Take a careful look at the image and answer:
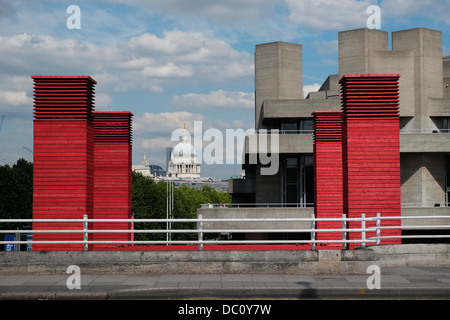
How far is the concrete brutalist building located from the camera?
49.2 metres

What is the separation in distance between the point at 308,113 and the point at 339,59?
892cm

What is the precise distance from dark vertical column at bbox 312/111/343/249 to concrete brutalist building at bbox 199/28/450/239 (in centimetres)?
1568

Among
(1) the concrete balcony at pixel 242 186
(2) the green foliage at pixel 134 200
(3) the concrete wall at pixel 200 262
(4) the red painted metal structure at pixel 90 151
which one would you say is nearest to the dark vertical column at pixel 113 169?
(4) the red painted metal structure at pixel 90 151

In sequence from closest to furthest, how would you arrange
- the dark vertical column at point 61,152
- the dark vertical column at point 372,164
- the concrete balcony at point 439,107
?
the dark vertical column at point 61,152, the dark vertical column at point 372,164, the concrete balcony at point 439,107

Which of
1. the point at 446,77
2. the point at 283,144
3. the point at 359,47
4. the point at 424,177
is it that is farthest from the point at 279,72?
the point at 424,177

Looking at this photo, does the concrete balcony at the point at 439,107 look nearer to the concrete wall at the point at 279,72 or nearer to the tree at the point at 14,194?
the concrete wall at the point at 279,72

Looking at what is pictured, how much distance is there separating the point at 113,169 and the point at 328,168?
10.0 meters

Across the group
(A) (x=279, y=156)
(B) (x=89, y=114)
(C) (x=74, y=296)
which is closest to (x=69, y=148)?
(B) (x=89, y=114)

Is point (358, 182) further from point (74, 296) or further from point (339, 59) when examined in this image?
point (339, 59)

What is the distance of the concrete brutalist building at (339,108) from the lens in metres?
49.2

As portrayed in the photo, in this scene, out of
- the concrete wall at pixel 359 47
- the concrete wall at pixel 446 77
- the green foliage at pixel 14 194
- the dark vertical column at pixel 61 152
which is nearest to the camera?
the dark vertical column at pixel 61 152

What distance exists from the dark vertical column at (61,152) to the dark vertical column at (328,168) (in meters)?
12.3

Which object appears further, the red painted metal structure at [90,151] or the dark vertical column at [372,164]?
the dark vertical column at [372,164]

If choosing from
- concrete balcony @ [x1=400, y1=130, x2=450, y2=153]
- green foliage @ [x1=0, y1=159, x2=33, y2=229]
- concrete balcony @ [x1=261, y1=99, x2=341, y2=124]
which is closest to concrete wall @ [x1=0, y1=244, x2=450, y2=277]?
concrete balcony @ [x1=400, y1=130, x2=450, y2=153]
